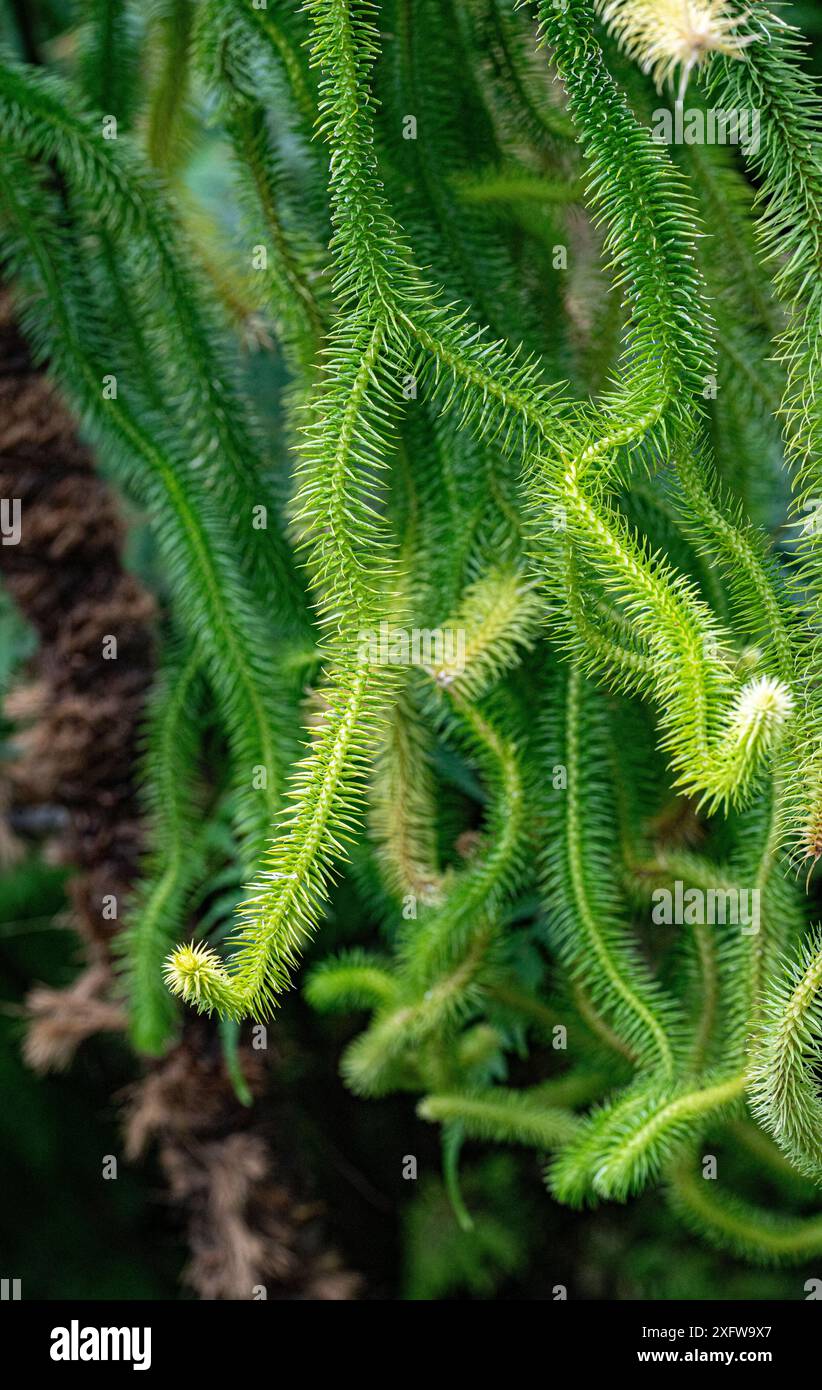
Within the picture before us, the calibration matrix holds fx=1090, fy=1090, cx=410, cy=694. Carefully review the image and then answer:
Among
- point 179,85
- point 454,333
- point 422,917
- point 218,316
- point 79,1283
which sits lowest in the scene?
point 79,1283

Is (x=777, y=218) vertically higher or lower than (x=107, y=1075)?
higher

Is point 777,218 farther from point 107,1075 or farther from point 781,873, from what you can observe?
point 107,1075
